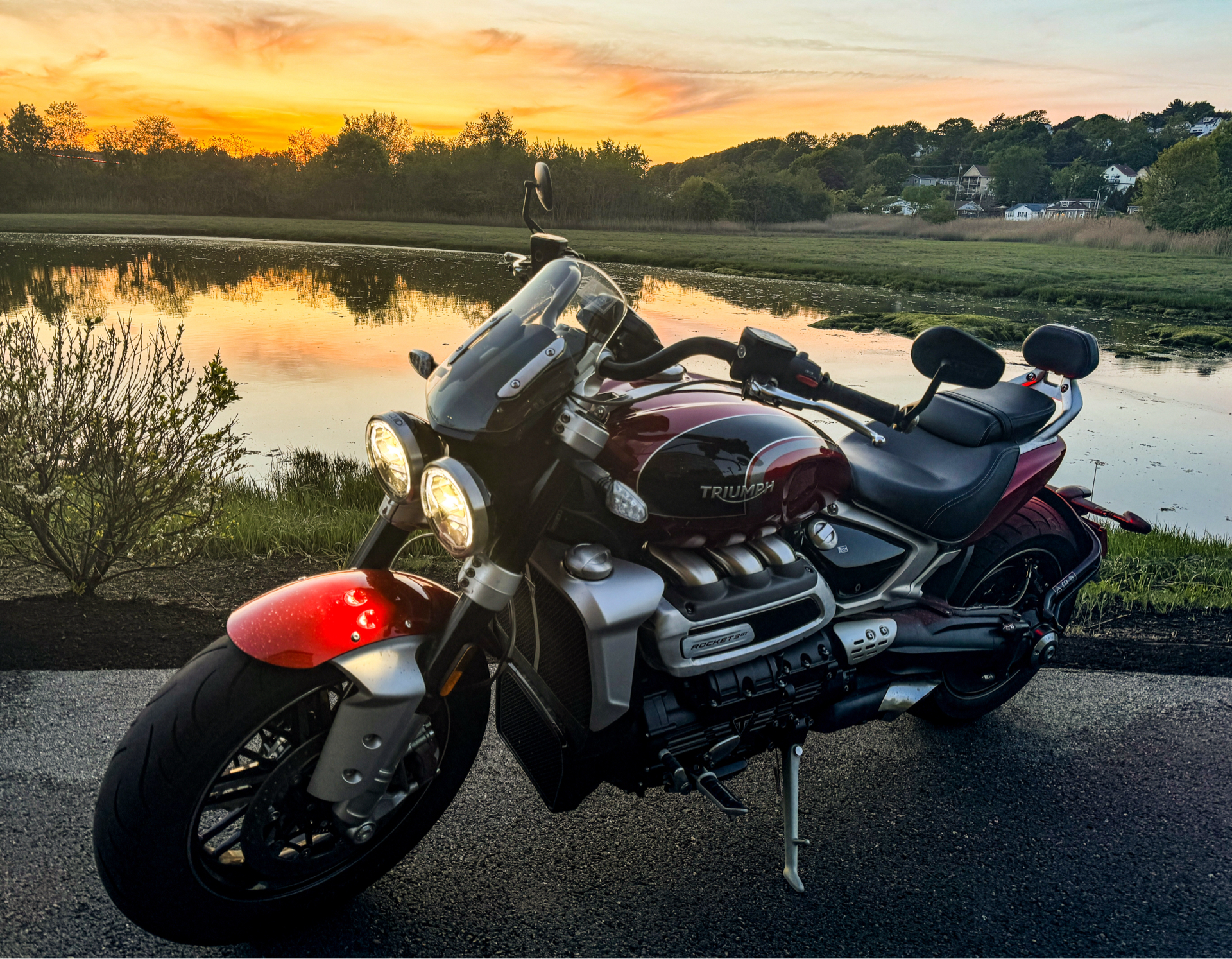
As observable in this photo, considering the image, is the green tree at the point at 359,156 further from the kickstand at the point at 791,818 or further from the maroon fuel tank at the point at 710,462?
the kickstand at the point at 791,818

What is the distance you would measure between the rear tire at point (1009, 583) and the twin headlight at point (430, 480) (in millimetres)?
2002

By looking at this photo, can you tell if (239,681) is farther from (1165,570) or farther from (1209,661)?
Result: (1165,570)

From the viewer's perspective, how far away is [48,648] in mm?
3541

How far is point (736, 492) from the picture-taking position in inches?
81.3

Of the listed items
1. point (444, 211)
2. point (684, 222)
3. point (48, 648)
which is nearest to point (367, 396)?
point (48, 648)

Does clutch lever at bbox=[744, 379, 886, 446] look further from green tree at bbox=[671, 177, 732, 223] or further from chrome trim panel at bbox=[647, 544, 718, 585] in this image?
green tree at bbox=[671, 177, 732, 223]

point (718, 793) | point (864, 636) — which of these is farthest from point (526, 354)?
point (864, 636)

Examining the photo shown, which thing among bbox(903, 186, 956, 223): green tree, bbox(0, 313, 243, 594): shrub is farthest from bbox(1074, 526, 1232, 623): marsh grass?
bbox(903, 186, 956, 223): green tree

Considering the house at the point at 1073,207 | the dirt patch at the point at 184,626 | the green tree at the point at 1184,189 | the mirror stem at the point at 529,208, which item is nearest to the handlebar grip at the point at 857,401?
the mirror stem at the point at 529,208

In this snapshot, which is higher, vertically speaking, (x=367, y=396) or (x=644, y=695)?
(x=644, y=695)

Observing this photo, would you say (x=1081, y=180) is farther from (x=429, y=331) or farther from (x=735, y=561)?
(x=735, y=561)

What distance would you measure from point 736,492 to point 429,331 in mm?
10883

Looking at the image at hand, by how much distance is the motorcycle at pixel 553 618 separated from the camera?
1.84 m

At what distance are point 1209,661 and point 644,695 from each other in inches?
125
